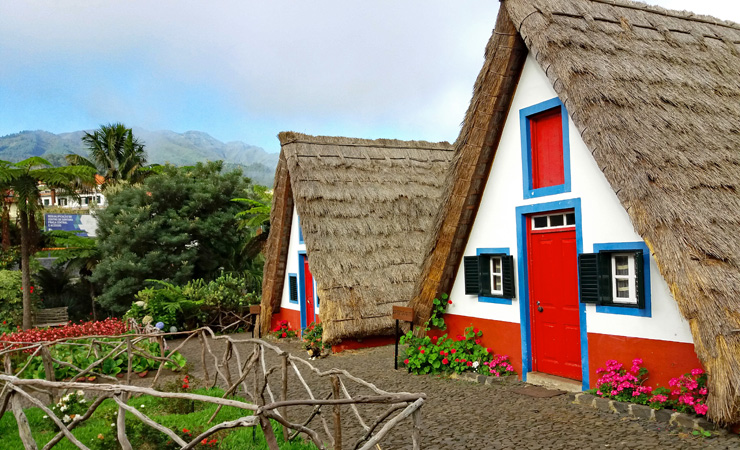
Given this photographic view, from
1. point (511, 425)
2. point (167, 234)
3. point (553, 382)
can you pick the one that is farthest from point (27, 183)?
point (511, 425)

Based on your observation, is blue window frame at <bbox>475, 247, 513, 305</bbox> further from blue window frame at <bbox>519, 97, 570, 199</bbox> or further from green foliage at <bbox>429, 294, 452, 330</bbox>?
blue window frame at <bbox>519, 97, 570, 199</bbox>

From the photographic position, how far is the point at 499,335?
29.3ft

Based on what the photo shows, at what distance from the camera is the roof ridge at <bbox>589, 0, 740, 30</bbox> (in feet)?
29.8

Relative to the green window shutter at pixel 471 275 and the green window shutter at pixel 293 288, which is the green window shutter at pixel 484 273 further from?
the green window shutter at pixel 293 288

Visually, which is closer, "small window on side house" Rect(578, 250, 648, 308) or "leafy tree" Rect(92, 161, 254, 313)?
"small window on side house" Rect(578, 250, 648, 308)

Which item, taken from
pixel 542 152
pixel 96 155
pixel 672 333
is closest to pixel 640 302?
pixel 672 333

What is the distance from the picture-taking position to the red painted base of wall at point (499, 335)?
8.61m

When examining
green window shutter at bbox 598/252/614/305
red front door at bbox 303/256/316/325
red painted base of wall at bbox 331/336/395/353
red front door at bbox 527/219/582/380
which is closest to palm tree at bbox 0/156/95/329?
red front door at bbox 303/256/316/325

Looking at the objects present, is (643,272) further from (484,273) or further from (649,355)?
(484,273)

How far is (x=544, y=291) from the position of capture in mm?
8211

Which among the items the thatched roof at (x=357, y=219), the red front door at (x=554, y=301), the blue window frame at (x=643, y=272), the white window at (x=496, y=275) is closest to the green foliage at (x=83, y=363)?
the thatched roof at (x=357, y=219)

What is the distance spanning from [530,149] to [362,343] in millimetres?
5992

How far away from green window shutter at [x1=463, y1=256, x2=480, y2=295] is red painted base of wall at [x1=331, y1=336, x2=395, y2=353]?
3.77 m

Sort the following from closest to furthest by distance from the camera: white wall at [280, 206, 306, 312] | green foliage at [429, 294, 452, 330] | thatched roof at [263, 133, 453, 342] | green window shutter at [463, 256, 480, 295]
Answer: green window shutter at [463, 256, 480, 295] < green foliage at [429, 294, 452, 330] < thatched roof at [263, 133, 453, 342] < white wall at [280, 206, 306, 312]
